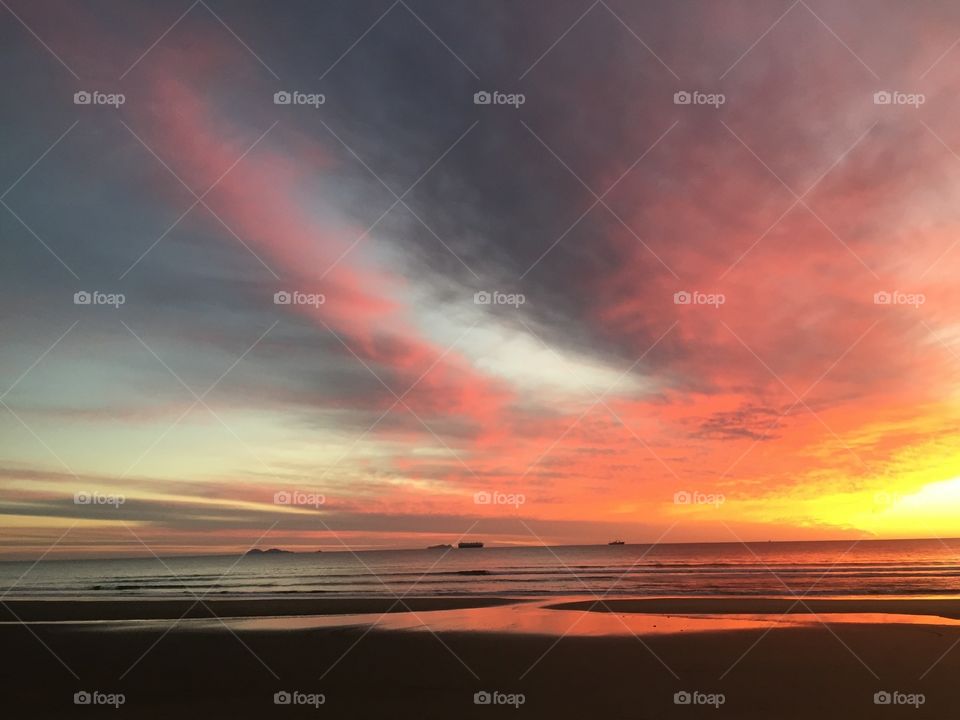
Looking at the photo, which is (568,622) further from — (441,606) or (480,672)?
(480,672)

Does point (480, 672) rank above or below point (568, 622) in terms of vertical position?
below

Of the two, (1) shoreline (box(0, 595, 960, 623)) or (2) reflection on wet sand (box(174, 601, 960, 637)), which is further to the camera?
(1) shoreline (box(0, 595, 960, 623))

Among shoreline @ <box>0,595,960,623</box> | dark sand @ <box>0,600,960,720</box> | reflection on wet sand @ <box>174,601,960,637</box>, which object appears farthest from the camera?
shoreline @ <box>0,595,960,623</box>

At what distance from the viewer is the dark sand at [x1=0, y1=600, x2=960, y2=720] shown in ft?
35.6

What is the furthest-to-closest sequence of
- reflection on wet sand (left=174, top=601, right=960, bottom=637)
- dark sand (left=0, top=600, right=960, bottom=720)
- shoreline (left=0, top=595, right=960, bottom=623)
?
shoreline (left=0, top=595, right=960, bottom=623) → reflection on wet sand (left=174, top=601, right=960, bottom=637) → dark sand (left=0, top=600, right=960, bottom=720)

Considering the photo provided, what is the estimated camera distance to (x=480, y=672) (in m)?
13.4

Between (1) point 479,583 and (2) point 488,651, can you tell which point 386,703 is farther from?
(1) point 479,583

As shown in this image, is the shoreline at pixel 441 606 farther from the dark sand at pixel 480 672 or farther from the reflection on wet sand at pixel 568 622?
the dark sand at pixel 480 672

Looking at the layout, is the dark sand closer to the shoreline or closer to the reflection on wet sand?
the reflection on wet sand

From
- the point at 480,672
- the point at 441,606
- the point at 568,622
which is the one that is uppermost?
the point at 441,606

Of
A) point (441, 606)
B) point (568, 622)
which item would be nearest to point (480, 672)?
point (568, 622)

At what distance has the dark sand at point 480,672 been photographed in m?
10.9

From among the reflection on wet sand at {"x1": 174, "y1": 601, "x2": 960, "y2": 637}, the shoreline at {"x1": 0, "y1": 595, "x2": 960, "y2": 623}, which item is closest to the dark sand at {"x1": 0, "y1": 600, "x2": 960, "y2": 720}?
the reflection on wet sand at {"x1": 174, "y1": 601, "x2": 960, "y2": 637}

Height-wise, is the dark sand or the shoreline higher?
the shoreline
